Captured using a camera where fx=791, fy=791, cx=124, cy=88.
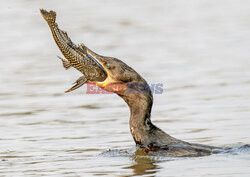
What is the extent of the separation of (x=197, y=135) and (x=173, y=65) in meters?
6.08

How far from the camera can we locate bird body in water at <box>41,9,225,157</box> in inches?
416

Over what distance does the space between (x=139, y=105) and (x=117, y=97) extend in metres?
4.86

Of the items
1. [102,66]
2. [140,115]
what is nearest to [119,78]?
[102,66]

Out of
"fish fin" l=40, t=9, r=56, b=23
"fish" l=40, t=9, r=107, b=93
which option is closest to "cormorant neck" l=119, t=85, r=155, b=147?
"fish" l=40, t=9, r=107, b=93

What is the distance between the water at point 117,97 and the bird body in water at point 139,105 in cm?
24

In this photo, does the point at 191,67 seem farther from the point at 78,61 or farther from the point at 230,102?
the point at 78,61

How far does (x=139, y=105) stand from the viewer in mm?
10828

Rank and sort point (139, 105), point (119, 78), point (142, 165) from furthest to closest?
point (139, 105), point (119, 78), point (142, 165)

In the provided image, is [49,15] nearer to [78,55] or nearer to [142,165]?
[78,55]

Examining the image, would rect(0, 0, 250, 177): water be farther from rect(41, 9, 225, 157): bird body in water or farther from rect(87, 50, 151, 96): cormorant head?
rect(87, 50, 151, 96): cormorant head

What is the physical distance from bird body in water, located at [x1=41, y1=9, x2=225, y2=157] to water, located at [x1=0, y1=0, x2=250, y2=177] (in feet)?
0.77

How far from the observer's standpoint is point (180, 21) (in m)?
24.6

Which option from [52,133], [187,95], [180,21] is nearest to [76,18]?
[180,21]

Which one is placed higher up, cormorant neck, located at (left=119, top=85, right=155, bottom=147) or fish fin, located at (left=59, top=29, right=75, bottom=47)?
fish fin, located at (left=59, top=29, right=75, bottom=47)
